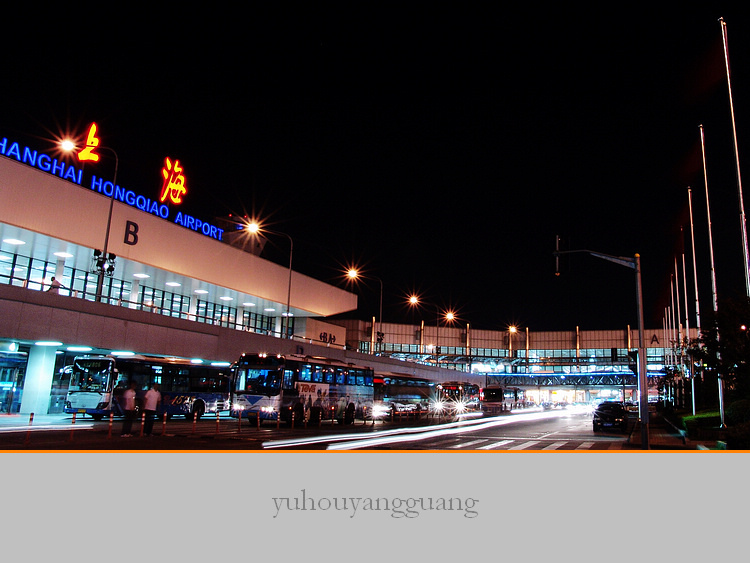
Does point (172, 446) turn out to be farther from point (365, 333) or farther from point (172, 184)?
point (365, 333)

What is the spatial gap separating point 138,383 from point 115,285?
16.8 m

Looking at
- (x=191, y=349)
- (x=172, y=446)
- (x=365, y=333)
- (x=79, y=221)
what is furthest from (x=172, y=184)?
(x=365, y=333)

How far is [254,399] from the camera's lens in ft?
96.3

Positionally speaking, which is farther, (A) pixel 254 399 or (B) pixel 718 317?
(A) pixel 254 399

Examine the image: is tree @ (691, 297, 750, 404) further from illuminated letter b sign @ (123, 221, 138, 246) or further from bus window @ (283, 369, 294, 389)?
illuminated letter b sign @ (123, 221, 138, 246)

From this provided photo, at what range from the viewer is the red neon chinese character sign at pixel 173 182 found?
4428cm

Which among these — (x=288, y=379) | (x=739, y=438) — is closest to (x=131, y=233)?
(x=288, y=379)

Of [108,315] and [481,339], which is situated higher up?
[481,339]

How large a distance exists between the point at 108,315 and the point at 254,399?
1179cm

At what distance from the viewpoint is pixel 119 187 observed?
39.0 meters

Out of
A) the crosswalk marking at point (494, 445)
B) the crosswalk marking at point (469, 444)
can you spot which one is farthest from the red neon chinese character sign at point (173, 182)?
the crosswalk marking at point (494, 445)

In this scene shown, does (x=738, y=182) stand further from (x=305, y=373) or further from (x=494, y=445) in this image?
(x=305, y=373)

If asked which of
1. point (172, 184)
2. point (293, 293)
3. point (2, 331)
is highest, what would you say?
point (172, 184)

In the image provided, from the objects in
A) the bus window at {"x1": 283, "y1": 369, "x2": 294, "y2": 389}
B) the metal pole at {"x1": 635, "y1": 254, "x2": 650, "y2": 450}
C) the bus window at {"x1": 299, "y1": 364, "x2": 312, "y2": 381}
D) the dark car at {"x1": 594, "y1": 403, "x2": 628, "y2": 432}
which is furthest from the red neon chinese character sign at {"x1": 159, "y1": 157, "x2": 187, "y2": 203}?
the metal pole at {"x1": 635, "y1": 254, "x2": 650, "y2": 450}
